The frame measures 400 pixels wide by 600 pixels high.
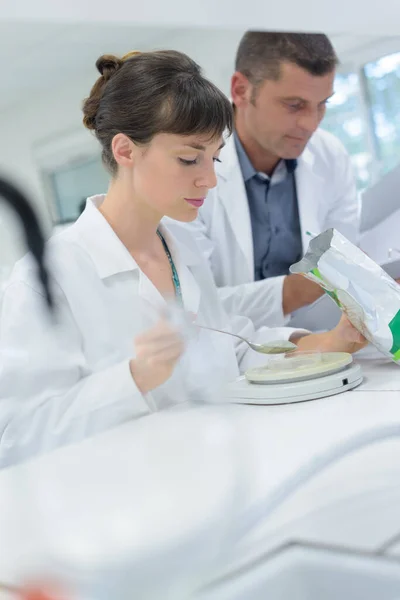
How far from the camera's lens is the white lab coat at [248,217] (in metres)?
1.21

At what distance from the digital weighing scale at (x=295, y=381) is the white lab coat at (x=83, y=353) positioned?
0.06 metres

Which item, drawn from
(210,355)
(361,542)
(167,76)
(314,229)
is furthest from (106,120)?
(314,229)

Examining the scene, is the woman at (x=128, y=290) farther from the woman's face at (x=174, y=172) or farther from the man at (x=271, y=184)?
the man at (x=271, y=184)

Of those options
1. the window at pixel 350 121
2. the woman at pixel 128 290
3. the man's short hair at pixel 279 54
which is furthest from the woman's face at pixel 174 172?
the window at pixel 350 121

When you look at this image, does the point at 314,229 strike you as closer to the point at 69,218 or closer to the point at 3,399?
the point at 3,399

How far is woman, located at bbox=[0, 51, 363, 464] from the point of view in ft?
1.31

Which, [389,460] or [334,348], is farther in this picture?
[334,348]

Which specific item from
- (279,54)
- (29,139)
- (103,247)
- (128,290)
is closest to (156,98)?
(103,247)

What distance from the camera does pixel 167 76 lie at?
0.78 m

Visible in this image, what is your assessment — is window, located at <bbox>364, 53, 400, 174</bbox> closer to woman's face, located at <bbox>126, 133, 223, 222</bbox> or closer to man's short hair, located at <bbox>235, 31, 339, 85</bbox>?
man's short hair, located at <bbox>235, 31, 339, 85</bbox>

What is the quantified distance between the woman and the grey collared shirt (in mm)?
365

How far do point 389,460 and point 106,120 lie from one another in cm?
44

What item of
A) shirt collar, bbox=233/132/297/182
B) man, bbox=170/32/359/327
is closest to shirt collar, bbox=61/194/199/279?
man, bbox=170/32/359/327

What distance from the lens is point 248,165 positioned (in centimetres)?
141
